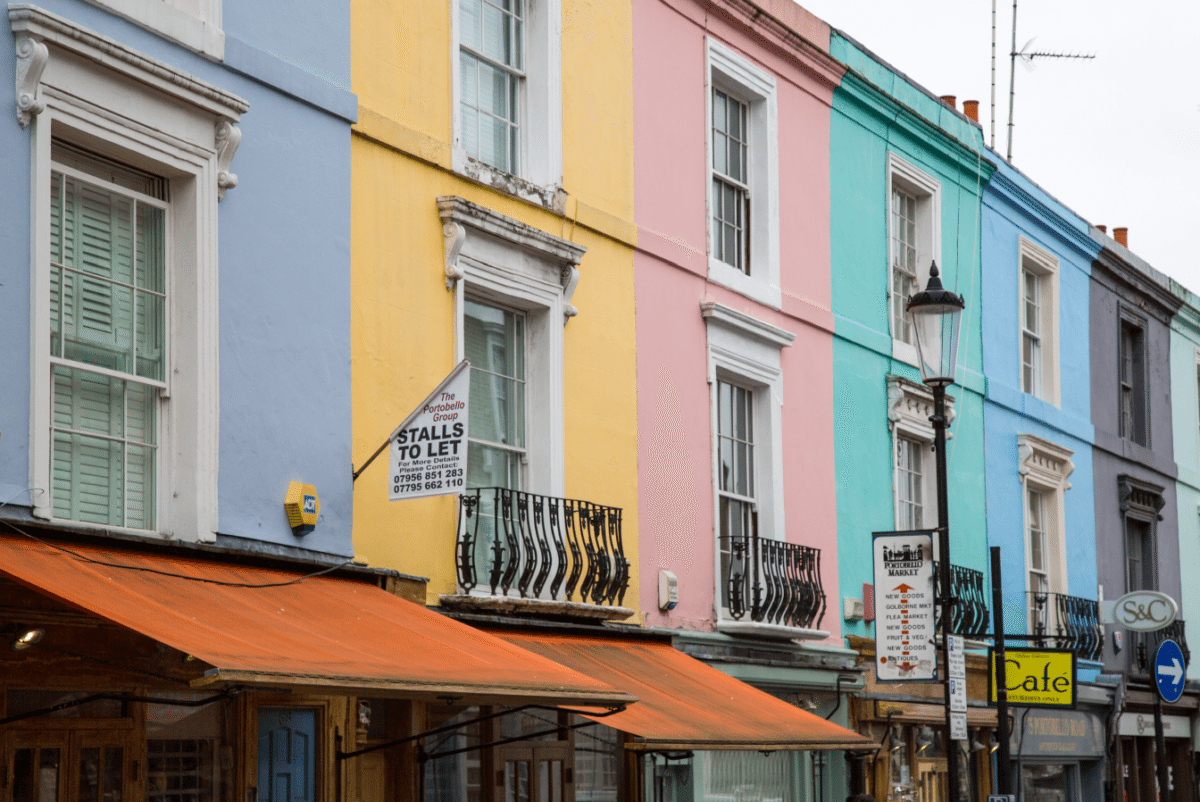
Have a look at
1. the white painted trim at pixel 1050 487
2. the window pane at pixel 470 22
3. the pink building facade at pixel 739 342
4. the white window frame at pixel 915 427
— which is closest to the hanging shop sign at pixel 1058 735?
the white painted trim at pixel 1050 487

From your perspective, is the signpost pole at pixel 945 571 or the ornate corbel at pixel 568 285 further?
the ornate corbel at pixel 568 285

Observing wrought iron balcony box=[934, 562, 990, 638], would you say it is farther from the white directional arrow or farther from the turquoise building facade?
the white directional arrow

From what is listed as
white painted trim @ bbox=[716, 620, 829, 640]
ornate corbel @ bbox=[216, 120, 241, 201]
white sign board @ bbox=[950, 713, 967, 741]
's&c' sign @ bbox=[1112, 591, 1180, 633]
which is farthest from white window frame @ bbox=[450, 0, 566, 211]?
's&c' sign @ bbox=[1112, 591, 1180, 633]

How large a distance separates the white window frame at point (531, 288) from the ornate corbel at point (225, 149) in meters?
2.10

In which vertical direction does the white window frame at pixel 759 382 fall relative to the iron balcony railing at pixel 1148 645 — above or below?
above

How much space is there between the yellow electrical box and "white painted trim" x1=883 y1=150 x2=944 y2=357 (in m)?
9.24

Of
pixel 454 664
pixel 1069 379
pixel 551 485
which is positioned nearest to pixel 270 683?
pixel 454 664

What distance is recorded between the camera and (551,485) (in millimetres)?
12359

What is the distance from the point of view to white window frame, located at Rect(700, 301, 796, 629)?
14664mm

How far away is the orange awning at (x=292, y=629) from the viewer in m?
7.30

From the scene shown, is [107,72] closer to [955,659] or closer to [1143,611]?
[955,659]

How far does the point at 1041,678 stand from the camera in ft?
48.1

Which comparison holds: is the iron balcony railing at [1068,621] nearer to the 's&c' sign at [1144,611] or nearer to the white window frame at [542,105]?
the 's&c' sign at [1144,611]

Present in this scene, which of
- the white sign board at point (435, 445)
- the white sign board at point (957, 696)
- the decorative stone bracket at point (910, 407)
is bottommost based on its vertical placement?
the white sign board at point (957, 696)
